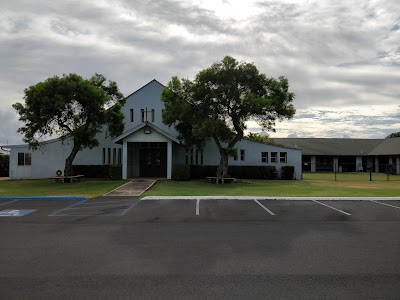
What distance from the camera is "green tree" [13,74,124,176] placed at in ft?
79.3

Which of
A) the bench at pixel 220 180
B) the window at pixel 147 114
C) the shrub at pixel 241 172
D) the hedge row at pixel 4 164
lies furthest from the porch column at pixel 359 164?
the hedge row at pixel 4 164

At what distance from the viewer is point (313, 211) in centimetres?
1271

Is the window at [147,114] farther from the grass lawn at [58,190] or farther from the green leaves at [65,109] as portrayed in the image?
the grass lawn at [58,190]

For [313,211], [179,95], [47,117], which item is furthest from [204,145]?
[313,211]

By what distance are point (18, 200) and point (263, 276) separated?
14118 mm

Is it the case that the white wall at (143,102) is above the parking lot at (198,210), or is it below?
above

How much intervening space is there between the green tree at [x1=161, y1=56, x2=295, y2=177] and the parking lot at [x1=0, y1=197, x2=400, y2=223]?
1051 cm

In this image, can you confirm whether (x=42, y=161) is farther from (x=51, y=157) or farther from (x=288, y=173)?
(x=288, y=173)

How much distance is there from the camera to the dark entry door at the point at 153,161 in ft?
100

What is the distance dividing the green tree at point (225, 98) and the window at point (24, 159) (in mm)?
13630

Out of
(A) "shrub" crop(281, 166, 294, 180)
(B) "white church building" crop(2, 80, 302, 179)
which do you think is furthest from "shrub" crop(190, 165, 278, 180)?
(B) "white church building" crop(2, 80, 302, 179)

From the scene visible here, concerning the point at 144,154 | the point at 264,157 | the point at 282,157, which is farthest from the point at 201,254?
the point at 282,157

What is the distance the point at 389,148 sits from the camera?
45.0m

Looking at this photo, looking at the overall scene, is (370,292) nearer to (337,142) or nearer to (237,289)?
(237,289)
